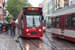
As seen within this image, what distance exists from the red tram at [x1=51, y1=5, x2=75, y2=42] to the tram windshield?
2007 millimetres

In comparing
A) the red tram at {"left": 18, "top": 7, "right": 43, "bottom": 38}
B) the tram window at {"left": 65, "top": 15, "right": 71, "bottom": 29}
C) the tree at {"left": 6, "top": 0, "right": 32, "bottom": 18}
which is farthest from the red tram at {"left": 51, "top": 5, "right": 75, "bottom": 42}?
the tree at {"left": 6, "top": 0, "right": 32, "bottom": 18}

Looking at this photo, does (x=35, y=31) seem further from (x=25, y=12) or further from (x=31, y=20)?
(x=25, y=12)

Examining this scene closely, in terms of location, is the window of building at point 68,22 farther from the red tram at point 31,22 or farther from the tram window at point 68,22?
the red tram at point 31,22

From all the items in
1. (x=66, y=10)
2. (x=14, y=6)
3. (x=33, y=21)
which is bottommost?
(x=33, y=21)

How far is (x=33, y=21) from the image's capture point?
→ 47.8ft

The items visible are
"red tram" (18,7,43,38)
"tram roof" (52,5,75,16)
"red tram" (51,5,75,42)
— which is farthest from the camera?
"red tram" (18,7,43,38)

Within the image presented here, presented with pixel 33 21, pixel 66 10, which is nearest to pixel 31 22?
pixel 33 21

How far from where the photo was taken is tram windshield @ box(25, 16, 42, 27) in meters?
14.5

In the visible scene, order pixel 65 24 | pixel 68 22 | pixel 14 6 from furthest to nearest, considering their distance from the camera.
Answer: pixel 14 6 < pixel 65 24 < pixel 68 22

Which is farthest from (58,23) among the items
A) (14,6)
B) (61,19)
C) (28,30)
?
(14,6)

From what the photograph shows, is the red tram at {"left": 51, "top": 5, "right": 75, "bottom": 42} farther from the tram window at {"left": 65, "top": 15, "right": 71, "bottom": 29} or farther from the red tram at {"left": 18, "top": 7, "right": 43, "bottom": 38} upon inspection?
the red tram at {"left": 18, "top": 7, "right": 43, "bottom": 38}

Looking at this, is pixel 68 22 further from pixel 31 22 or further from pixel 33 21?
pixel 31 22

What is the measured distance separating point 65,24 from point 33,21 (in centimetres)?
313

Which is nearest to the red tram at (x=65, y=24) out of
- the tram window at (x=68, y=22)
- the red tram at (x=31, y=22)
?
the tram window at (x=68, y=22)
